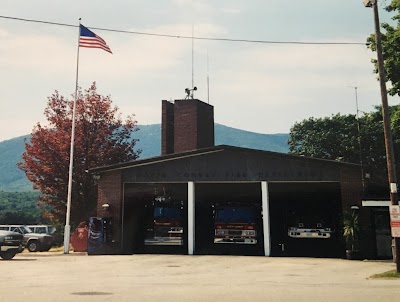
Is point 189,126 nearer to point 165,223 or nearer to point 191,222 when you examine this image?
point 165,223

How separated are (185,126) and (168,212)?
10181mm

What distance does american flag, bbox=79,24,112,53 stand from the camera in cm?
2811

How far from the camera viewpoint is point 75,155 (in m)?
34.3

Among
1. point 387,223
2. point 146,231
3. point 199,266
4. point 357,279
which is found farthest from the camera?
point 146,231

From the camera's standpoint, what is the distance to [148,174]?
25922mm

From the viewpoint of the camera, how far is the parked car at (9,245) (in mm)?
22828

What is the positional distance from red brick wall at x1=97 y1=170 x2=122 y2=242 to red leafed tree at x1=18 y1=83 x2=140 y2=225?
25.5 ft

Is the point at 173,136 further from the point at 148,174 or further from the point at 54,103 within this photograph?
the point at 148,174

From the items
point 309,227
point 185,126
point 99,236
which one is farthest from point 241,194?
point 99,236

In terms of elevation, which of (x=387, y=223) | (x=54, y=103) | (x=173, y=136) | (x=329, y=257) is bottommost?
(x=329, y=257)

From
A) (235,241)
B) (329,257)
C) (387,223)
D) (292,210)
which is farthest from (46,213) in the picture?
(387,223)

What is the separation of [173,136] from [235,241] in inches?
551

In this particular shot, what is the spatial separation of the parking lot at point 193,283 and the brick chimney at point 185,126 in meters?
18.2

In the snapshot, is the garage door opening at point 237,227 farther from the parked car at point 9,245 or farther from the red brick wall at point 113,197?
the parked car at point 9,245
